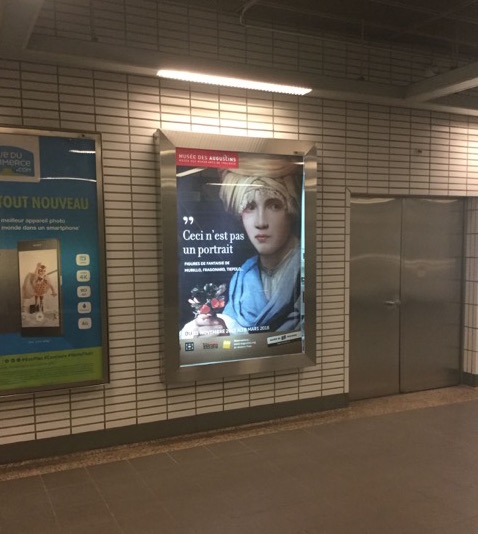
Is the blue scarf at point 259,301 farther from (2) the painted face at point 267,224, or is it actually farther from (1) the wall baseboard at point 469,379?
(1) the wall baseboard at point 469,379

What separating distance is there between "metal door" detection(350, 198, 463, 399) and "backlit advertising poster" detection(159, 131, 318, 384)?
106 centimetres

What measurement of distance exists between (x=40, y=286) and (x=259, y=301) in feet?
6.80

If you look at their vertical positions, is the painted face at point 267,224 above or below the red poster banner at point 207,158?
below

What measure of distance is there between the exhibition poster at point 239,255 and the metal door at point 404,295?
1.05 metres

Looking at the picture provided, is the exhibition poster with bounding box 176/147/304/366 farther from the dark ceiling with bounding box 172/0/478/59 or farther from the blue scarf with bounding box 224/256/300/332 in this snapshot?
the dark ceiling with bounding box 172/0/478/59

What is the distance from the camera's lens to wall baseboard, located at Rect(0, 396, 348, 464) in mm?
4254

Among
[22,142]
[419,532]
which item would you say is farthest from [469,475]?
[22,142]

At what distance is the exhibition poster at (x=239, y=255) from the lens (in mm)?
4703

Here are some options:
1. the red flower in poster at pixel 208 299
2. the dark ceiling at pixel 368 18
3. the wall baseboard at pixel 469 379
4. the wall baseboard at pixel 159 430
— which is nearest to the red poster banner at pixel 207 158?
the red flower in poster at pixel 208 299

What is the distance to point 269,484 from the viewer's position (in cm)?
386

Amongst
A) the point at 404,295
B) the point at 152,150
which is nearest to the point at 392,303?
the point at 404,295

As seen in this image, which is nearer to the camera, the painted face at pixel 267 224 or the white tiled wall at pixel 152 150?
the white tiled wall at pixel 152 150

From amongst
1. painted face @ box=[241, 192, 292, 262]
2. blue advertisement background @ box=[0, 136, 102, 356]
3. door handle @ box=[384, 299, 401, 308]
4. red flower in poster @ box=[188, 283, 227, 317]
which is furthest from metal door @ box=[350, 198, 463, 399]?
blue advertisement background @ box=[0, 136, 102, 356]

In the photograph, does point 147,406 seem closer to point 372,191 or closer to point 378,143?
point 372,191
